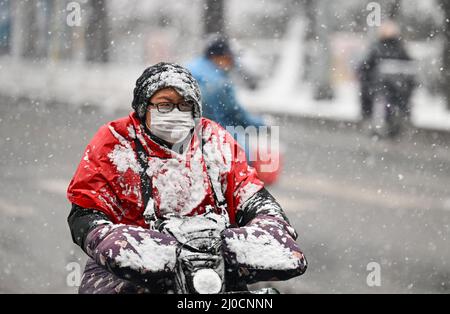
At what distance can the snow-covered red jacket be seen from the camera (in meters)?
3.35

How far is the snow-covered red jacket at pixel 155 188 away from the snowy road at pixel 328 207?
10.6 feet

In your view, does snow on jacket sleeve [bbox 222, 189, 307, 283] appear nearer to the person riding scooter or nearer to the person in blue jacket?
the person riding scooter

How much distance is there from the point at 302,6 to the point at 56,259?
2094 cm

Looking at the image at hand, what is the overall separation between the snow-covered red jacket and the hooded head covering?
8 centimetres

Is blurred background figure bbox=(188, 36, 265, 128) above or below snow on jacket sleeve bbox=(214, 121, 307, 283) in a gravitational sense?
above

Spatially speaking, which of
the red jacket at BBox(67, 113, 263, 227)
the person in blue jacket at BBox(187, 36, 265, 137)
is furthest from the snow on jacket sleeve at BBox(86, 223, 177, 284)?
the person in blue jacket at BBox(187, 36, 265, 137)

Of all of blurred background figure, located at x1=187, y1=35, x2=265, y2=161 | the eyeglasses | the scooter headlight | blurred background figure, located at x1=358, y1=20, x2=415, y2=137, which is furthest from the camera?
blurred background figure, located at x1=358, y1=20, x2=415, y2=137

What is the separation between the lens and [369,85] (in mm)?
19672

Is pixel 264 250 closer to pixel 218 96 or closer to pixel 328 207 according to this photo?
pixel 218 96

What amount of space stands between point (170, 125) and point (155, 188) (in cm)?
23

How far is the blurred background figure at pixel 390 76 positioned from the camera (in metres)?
18.4

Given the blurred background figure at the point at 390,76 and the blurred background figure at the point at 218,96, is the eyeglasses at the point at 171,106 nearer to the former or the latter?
the blurred background figure at the point at 218,96
